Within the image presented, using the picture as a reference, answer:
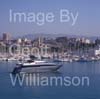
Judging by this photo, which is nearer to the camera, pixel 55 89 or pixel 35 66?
pixel 55 89

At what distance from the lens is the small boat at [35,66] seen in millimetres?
4227

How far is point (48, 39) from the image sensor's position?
4.00 meters

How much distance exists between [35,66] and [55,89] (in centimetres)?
39

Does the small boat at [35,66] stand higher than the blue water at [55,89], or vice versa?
the small boat at [35,66]

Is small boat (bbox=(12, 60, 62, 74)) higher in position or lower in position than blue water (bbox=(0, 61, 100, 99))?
higher

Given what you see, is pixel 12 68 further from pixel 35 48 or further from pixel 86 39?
pixel 86 39

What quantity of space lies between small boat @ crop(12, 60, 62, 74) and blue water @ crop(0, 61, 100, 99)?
5 centimetres

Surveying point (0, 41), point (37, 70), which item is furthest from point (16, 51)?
point (37, 70)

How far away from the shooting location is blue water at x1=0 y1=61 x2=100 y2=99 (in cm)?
412

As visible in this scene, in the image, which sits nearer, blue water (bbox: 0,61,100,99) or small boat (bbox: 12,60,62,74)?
blue water (bbox: 0,61,100,99)

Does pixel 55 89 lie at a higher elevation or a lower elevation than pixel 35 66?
lower

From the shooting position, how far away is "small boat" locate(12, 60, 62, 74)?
4227mm

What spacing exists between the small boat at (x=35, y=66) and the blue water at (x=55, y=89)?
0.17 ft

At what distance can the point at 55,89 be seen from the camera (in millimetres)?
4207
